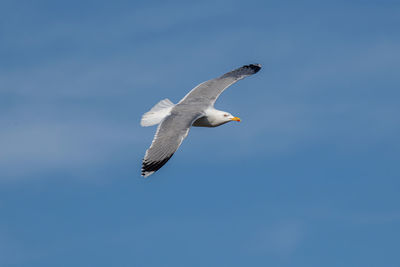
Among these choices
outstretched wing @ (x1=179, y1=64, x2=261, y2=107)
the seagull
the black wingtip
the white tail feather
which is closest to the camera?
the seagull

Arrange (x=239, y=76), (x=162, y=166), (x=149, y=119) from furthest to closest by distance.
→ (x=239, y=76) < (x=149, y=119) < (x=162, y=166)

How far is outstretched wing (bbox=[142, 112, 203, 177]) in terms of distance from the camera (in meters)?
16.1

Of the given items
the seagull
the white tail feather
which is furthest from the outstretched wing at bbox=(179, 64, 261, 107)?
the white tail feather

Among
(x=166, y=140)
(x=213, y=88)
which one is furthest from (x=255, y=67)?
(x=166, y=140)

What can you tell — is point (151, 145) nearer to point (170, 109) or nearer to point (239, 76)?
point (170, 109)

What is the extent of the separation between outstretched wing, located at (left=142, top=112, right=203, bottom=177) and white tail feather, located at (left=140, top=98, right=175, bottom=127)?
2.04ft

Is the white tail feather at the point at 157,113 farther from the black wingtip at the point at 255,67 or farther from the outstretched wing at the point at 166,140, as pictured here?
the black wingtip at the point at 255,67

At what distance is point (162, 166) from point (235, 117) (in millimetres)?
4264

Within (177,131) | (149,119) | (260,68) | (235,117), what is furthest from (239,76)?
(177,131)

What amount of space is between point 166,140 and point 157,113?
8.21 ft

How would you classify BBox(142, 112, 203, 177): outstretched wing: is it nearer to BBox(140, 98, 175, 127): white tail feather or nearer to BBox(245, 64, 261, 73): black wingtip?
BBox(140, 98, 175, 127): white tail feather

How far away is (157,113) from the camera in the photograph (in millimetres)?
19078

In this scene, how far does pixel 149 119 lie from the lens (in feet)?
61.9

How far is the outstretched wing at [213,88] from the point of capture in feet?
66.0
